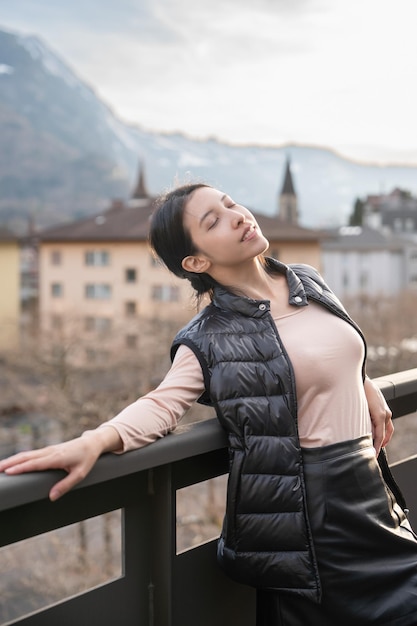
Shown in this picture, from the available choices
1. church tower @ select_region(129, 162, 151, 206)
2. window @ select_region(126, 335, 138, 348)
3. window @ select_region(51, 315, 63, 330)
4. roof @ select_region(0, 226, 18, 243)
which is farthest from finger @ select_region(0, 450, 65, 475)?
church tower @ select_region(129, 162, 151, 206)

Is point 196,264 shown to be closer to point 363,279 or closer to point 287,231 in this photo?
point 287,231

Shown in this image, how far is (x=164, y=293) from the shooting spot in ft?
117

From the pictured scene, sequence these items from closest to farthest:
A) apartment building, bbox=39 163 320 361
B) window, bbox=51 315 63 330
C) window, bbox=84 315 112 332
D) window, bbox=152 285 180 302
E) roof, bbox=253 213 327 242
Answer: window, bbox=51 315 63 330, window, bbox=84 315 112 332, apartment building, bbox=39 163 320 361, window, bbox=152 285 180 302, roof, bbox=253 213 327 242

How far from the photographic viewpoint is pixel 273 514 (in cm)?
125

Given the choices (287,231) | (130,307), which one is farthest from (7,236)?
(287,231)

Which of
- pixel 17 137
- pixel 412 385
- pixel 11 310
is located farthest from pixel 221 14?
pixel 412 385

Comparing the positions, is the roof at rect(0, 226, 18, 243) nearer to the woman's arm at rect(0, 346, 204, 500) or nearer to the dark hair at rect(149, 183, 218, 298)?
the dark hair at rect(149, 183, 218, 298)

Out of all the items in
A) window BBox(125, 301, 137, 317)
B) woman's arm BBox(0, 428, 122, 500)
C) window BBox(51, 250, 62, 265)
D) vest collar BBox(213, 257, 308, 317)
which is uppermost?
vest collar BBox(213, 257, 308, 317)

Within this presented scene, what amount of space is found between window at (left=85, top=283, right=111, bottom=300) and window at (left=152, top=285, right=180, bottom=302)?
3815 mm

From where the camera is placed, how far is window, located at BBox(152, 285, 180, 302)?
110 feet

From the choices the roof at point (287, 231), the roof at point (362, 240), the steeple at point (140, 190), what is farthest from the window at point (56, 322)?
the steeple at point (140, 190)

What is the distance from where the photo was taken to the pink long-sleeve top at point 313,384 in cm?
129

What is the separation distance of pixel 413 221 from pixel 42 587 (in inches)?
1708

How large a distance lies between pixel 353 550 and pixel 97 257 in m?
41.8
